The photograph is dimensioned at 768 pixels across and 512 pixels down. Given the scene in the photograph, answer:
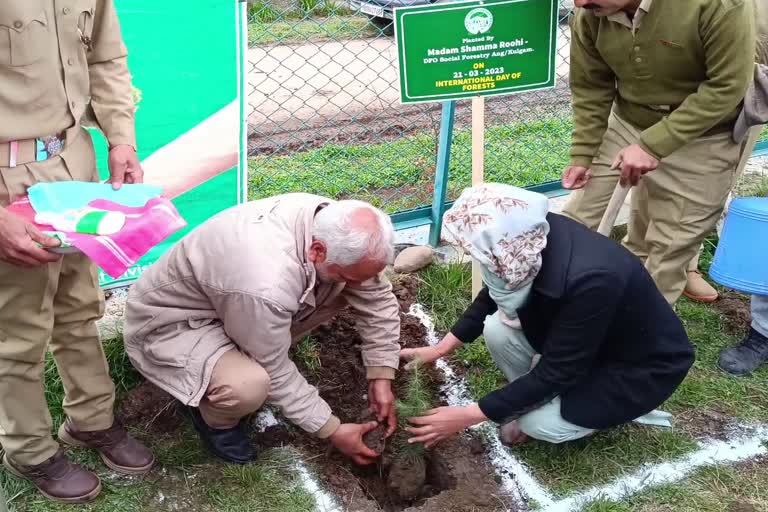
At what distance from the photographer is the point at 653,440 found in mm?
2973

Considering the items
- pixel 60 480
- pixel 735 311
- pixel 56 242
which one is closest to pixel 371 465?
pixel 60 480

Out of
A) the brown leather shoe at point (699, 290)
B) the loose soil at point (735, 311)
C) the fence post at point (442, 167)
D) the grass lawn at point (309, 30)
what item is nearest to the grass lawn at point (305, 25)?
the grass lawn at point (309, 30)

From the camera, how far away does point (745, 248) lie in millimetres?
3219

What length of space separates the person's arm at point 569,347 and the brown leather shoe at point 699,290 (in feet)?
5.39

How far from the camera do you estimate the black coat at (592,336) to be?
228 centimetres

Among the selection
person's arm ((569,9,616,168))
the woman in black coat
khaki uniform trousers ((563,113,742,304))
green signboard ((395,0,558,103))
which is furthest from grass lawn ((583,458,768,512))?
green signboard ((395,0,558,103))

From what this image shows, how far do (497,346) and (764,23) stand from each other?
183cm

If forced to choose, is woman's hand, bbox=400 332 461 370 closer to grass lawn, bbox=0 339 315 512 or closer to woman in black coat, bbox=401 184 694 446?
woman in black coat, bbox=401 184 694 446

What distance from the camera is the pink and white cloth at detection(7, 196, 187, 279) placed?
2.02 m

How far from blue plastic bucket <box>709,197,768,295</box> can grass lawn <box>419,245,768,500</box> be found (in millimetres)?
445

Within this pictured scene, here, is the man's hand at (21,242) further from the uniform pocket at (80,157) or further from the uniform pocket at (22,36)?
the uniform pocket at (22,36)

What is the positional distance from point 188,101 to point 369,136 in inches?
124

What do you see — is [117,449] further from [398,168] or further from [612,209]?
[398,168]

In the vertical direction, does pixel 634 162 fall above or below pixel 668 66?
below
